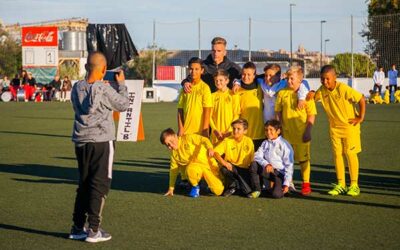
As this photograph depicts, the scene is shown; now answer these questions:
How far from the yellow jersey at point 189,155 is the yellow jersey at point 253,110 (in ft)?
2.32

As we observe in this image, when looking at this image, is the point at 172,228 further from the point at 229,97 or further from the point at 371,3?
the point at 371,3

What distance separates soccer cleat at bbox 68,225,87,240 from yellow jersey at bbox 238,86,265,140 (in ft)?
11.0

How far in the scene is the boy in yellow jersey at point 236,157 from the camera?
345 inches

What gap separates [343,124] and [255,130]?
1.16m

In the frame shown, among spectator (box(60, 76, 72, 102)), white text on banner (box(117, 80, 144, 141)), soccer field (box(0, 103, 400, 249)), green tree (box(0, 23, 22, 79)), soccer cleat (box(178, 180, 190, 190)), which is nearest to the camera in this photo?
soccer field (box(0, 103, 400, 249))

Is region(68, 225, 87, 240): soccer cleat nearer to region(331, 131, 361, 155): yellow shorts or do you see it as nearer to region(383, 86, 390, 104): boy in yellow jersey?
region(331, 131, 361, 155): yellow shorts

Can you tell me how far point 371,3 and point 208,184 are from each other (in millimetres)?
42615

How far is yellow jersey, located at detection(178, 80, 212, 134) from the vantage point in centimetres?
899

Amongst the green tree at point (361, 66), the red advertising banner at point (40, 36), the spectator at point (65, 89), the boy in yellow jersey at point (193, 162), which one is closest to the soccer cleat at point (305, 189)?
the boy in yellow jersey at point (193, 162)

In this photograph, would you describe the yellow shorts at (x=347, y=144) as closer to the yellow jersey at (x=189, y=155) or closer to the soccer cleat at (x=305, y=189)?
the soccer cleat at (x=305, y=189)

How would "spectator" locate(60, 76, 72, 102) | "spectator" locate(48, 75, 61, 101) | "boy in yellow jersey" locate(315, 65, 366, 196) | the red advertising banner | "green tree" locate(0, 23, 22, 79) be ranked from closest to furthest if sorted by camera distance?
"boy in yellow jersey" locate(315, 65, 366, 196)
"spectator" locate(60, 76, 72, 102)
"spectator" locate(48, 75, 61, 101)
the red advertising banner
"green tree" locate(0, 23, 22, 79)

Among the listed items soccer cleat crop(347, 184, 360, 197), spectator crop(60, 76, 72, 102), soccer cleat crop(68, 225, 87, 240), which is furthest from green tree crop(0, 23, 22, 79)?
soccer cleat crop(68, 225, 87, 240)

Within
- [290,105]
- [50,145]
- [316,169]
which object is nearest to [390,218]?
[290,105]

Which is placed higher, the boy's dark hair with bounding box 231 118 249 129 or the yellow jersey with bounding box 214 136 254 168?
the boy's dark hair with bounding box 231 118 249 129
